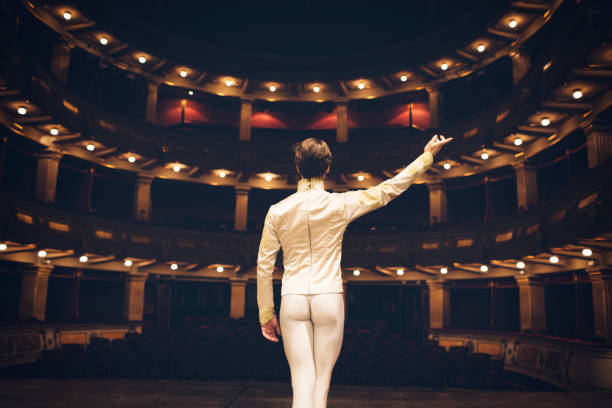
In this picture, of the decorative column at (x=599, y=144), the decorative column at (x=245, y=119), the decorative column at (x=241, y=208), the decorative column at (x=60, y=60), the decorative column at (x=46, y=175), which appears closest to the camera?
the decorative column at (x=599, y=144)

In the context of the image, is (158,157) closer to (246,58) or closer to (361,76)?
(246,58)

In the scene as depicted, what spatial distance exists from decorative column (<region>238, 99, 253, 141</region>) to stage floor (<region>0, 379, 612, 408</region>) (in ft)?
50.1

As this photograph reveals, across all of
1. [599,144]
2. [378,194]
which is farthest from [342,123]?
[378,194]

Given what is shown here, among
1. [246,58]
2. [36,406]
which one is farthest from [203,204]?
[36,406]

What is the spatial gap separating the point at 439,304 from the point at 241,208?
9.71 m

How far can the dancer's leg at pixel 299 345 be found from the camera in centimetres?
263

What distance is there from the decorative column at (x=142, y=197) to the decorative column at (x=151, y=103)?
289 cm

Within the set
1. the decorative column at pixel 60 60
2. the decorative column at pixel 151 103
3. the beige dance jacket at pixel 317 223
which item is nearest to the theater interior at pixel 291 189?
the decorative column at pixel 60 60

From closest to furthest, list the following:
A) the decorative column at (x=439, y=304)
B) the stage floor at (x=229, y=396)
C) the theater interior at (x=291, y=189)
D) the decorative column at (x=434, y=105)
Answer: the stage floor at (x=229, y=396) < the theater interior at (x=291, y=189) < the decorative column at (x=439, y=304) < the decorative column at (x=434, y=105)

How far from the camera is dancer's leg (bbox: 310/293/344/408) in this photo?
2650 mm

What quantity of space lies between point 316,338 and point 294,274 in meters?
0.36

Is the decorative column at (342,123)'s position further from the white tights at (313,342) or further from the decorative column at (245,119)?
the white tights at (313,342)

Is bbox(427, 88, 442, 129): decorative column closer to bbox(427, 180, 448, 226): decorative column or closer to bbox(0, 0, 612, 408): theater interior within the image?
bbox(0, 0, 612, 408): theater interior

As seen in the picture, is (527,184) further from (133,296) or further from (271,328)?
(271,328)
